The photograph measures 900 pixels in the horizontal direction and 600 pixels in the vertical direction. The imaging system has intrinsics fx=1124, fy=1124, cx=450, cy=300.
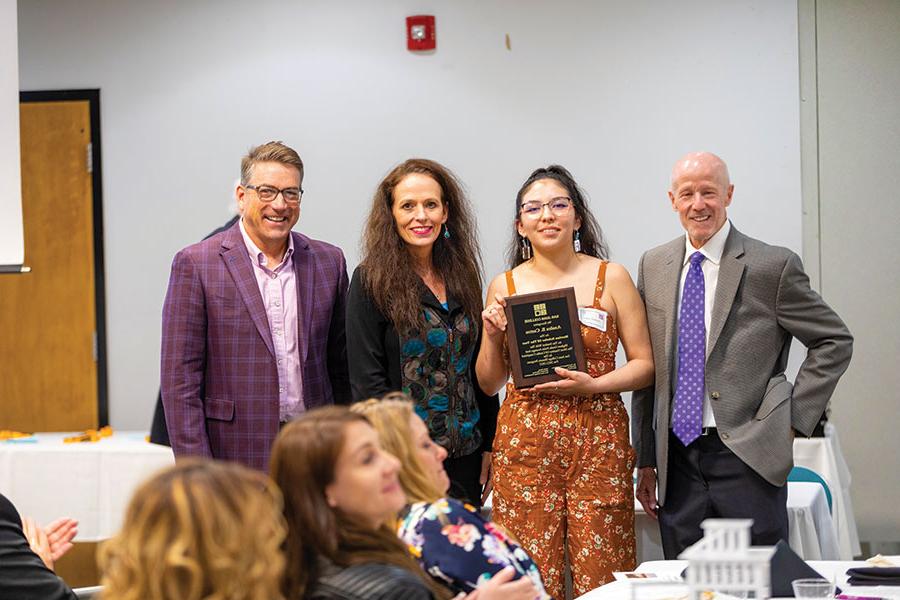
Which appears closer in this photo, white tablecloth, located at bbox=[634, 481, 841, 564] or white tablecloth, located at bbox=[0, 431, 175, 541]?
white tablecloth, located at bbox=[634, 481, 841, 564]

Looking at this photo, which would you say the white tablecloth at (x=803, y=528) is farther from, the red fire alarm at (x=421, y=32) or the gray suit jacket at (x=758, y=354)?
the red fire alarm at (x=421, y=32)

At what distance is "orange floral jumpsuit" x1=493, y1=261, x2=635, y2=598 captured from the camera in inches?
140

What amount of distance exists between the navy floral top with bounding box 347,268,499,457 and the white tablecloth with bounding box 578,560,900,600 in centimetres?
96

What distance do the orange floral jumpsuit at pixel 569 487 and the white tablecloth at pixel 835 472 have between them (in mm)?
1685

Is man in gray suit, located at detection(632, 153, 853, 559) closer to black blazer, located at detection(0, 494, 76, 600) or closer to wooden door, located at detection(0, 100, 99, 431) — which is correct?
black blazer, located at detection(0, 494, 76, 600)

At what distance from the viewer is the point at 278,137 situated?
20.2 ft

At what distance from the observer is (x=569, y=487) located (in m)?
3.59

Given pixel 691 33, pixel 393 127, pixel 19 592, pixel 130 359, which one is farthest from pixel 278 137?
pixel 19 592

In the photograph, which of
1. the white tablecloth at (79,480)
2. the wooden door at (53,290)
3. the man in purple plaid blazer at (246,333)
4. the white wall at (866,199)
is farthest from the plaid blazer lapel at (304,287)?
the white wall at (866,199)

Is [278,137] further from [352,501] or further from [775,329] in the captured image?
[352,501]

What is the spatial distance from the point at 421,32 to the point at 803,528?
3334 mm

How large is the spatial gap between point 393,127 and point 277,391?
9.20ft

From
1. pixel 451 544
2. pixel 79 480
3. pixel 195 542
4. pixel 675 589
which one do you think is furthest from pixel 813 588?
pixel 79 480

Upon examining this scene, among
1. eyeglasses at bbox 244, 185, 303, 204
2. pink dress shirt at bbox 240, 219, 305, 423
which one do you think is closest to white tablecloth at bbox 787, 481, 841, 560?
pink dress shirt at bbox 240, 219, 305, 423
